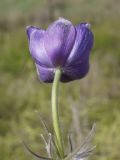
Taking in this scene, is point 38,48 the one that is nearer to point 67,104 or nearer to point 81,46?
point 81,46

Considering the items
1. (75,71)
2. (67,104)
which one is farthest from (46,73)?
(67,104)

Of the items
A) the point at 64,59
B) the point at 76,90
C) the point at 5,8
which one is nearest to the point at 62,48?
the point at 64,59

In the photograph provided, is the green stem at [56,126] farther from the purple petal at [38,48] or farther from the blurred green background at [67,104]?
the blurred green background at [67,104]

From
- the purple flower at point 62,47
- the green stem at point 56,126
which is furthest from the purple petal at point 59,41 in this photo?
the green stem at point 56,126

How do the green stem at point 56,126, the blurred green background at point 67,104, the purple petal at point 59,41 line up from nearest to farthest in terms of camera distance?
1. the green stem at point 56,126
2. the purple petal at point 59,41
3. the blurred green background at point 67,104

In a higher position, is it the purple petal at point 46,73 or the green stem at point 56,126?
the purple petal at point 46,73

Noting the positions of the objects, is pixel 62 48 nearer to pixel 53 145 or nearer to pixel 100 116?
pixel 53 145
